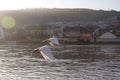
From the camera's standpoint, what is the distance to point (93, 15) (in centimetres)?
17625

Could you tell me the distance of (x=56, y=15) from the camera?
17675 cm

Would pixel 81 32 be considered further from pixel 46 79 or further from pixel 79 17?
pixel 79 17

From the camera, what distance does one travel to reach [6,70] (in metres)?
28.8

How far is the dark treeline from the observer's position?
168575mm

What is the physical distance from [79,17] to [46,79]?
152 m

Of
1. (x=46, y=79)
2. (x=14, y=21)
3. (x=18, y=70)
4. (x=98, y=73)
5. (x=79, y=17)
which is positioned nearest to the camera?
(x=46, y=79)

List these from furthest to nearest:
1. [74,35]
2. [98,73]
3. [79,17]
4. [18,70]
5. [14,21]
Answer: [79,17] < [14,21] < [74,35] < [18,70] < [98,73]

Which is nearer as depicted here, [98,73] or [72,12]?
[98,73]

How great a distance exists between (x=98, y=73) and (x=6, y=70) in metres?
6.38

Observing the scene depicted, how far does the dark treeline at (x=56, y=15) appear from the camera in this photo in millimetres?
168575

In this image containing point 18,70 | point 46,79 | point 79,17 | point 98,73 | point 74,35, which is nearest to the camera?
point 46,79

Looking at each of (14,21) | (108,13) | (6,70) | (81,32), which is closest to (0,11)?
(14,21)

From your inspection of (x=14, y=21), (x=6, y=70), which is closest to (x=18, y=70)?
(x=6, y=70)

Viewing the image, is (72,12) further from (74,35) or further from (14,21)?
(74,35)
